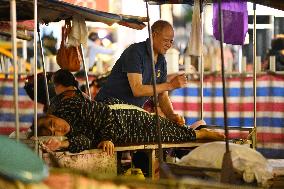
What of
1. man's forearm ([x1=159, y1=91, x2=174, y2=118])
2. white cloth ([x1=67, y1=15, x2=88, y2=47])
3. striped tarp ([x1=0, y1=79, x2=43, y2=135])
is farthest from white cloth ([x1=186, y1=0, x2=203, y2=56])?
striped tarp ([x1=0, y1=79, x2=43, y2=135])

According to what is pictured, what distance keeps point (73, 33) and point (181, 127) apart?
1.48 meters

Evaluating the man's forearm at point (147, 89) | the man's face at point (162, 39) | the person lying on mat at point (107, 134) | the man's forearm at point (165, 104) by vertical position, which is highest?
the man's face at point (162, 39)

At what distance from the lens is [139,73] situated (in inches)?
265

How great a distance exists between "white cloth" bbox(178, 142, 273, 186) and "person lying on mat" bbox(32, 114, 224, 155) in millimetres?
1613

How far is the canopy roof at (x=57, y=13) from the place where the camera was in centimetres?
593

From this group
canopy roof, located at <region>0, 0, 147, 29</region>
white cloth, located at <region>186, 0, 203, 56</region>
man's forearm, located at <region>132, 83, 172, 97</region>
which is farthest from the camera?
white cloth, located at <region>186, 0, 203, 56</region>

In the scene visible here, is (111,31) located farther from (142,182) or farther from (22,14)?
(142,182)

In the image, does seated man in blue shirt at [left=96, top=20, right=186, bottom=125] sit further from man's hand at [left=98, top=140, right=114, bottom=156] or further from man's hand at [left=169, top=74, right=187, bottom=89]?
man's hand at [left=98, top=140, right=114, bottom=156]

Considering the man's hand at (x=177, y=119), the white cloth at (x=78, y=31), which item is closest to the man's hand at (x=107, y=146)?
the man's hand at (x=177, y=119)

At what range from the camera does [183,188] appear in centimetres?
304

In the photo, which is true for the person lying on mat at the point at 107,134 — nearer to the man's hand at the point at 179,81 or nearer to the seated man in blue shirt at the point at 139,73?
the seated man in blue shirt at the point at 139,73

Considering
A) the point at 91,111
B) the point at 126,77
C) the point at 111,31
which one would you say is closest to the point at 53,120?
the point at 91,111

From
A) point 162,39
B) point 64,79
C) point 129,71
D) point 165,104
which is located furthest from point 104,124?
point 165,104

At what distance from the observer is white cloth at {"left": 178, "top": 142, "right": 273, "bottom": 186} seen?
4082 millimetres
